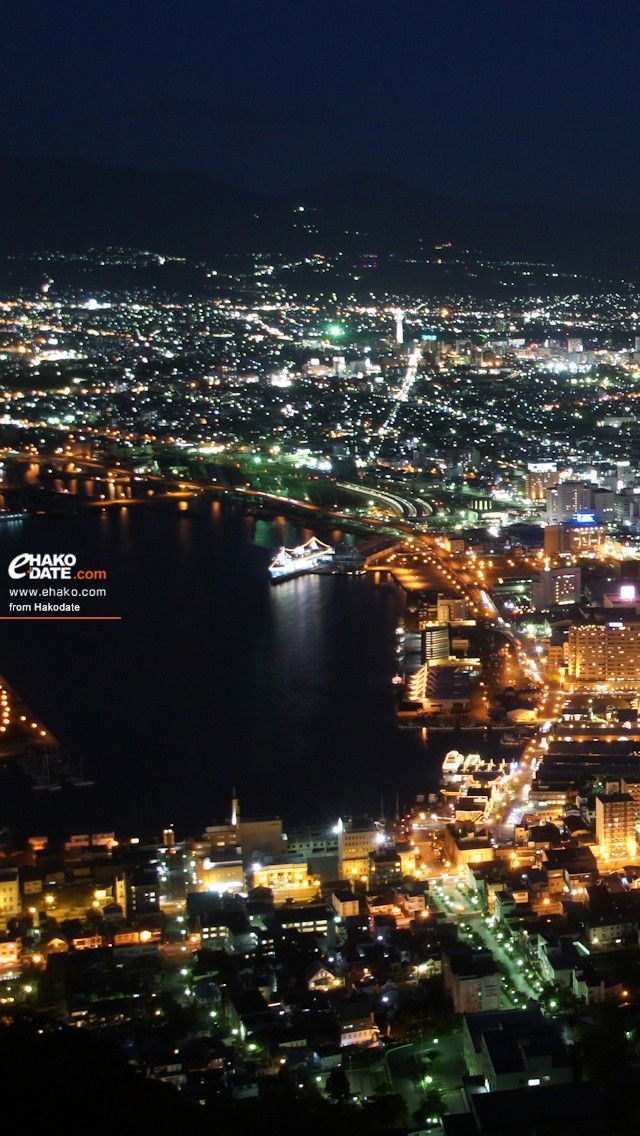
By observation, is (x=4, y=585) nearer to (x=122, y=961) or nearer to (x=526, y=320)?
(x=122, y=961)

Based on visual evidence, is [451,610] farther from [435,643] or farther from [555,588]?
[435,643]

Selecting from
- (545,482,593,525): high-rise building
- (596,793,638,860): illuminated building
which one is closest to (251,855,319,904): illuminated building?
(596,793,638,860): illuminated building

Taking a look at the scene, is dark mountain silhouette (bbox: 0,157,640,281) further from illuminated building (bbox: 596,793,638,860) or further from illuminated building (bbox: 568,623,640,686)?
illuminated building (bbox: 596,793,638,860)

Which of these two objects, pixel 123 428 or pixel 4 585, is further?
pixel 123 428

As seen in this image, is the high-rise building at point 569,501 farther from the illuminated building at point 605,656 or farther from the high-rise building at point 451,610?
the illuminated building at point 605,656

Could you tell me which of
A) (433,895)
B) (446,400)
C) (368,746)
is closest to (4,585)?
(368,746)

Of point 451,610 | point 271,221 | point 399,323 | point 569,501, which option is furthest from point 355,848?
point 271,221

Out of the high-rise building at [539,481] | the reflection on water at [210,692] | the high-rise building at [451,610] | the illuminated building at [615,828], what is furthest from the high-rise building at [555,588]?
the high-rise building at [539,481]
